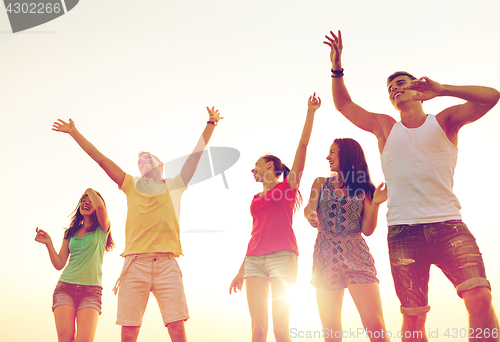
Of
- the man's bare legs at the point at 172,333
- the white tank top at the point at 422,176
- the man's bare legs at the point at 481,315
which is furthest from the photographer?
the man's bare legs at the point at 172,333

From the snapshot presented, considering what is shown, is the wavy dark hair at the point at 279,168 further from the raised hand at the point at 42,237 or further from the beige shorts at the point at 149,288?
the raised hand at the point at 42,237

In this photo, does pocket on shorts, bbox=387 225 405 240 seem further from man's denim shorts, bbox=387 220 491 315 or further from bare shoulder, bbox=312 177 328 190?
bare shoulder, bbox=312 177 328 190

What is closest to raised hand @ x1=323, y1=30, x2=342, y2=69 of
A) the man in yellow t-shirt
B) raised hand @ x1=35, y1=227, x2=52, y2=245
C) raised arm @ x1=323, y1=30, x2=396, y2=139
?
raised arm @ x1=323, y1=30, x2=396, y2=139

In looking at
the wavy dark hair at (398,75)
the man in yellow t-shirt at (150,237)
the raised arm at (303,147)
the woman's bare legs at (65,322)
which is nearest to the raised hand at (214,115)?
the man in yellow t-shirt at (150,237)

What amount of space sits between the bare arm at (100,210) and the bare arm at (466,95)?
490 cm

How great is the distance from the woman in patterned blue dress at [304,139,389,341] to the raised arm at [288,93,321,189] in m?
0.26

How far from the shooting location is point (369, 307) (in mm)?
4180

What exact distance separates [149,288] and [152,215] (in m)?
0.85

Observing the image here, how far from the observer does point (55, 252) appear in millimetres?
6574

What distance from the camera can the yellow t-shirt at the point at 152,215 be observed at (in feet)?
15.9

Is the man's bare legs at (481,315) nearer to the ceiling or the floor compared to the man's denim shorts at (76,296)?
nearer to the floor

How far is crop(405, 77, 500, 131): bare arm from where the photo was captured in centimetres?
330

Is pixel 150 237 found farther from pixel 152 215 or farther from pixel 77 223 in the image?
pixel 77 223

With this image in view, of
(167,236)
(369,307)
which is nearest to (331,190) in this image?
(369,307)
